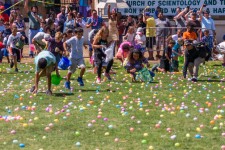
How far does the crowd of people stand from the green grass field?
768 millimetres

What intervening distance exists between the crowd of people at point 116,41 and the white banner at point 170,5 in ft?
1.18

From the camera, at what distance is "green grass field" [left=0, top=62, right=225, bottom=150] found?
9.31 m

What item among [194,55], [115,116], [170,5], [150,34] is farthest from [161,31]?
[115,116]

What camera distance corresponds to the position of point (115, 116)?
1150cm

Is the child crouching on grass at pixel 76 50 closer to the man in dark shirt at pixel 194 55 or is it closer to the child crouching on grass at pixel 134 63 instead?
the child crouching on grass at pixel 134 63

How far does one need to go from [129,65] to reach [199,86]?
243cm

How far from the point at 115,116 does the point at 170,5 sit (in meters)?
17.1

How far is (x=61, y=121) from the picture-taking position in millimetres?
→ 10953

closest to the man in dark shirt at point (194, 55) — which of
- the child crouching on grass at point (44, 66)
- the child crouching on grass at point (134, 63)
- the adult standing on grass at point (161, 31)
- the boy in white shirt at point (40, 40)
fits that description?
the child crouching on grass at point (134, 63)

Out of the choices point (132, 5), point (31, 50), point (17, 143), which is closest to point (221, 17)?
point (132, 5)

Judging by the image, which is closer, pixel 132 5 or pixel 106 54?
pixel 106 54

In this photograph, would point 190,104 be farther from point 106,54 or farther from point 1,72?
point 1,72

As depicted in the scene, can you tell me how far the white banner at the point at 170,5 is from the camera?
2750 centimetres

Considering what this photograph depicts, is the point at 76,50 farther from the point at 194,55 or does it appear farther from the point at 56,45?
the point at 194,55
